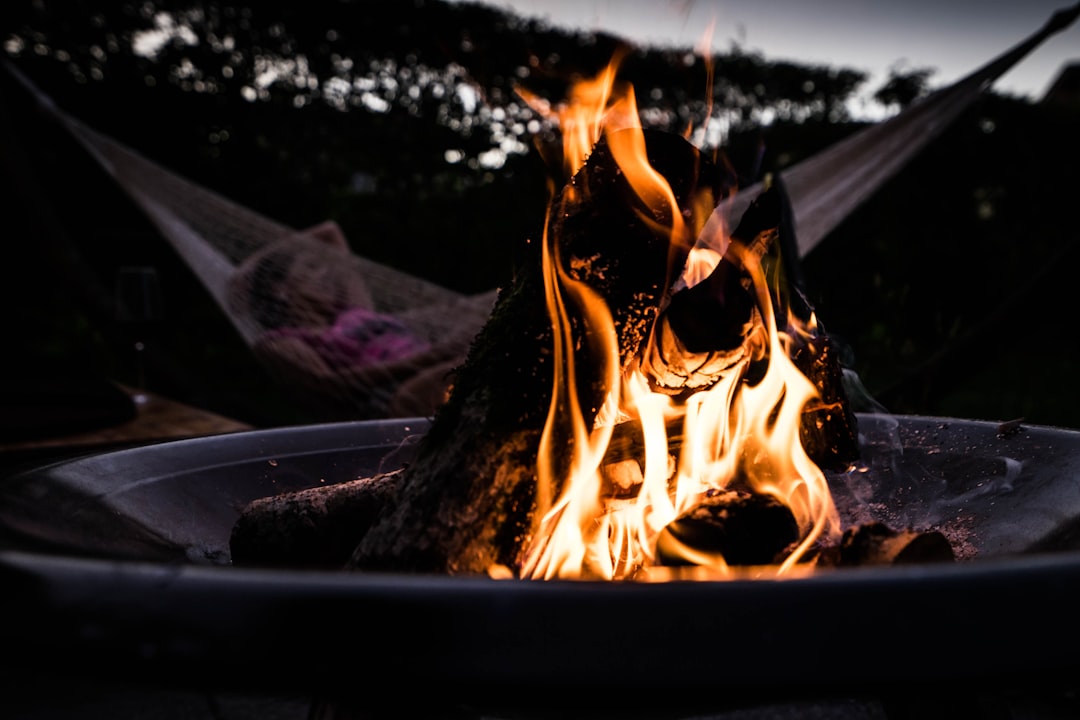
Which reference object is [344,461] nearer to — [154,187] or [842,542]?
[842,542]

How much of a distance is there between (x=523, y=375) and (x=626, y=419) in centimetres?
21

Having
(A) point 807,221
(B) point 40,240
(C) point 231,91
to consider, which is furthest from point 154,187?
(A) point 807,221

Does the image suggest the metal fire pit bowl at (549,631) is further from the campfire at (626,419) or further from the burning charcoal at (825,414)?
the burning charcoal at (825,414)

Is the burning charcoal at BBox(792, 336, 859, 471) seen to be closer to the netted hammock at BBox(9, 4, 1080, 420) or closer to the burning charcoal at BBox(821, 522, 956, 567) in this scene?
the burning charcoal at BBox(821, 522, 956, 567)

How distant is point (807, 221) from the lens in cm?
235

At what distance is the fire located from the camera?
790 millimetres

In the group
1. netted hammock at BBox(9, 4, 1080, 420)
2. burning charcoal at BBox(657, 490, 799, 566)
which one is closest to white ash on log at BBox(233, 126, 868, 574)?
burning charcoal at BBox(657, 490, 799, 566)

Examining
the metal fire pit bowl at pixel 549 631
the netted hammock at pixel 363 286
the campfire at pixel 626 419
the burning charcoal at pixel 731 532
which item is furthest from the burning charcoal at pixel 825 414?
the netted hammock at pixel 363 286

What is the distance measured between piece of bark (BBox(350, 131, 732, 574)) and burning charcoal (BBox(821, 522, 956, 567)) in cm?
27

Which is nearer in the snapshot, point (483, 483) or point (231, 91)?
point (483, 483)

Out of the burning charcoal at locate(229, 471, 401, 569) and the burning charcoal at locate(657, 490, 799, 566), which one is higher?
the burning charcoal at locate(657, 490, 799, 566)

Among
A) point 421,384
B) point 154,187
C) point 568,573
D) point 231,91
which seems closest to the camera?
point 568,573

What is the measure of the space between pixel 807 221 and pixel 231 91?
347 cm

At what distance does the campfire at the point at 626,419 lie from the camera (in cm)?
73
